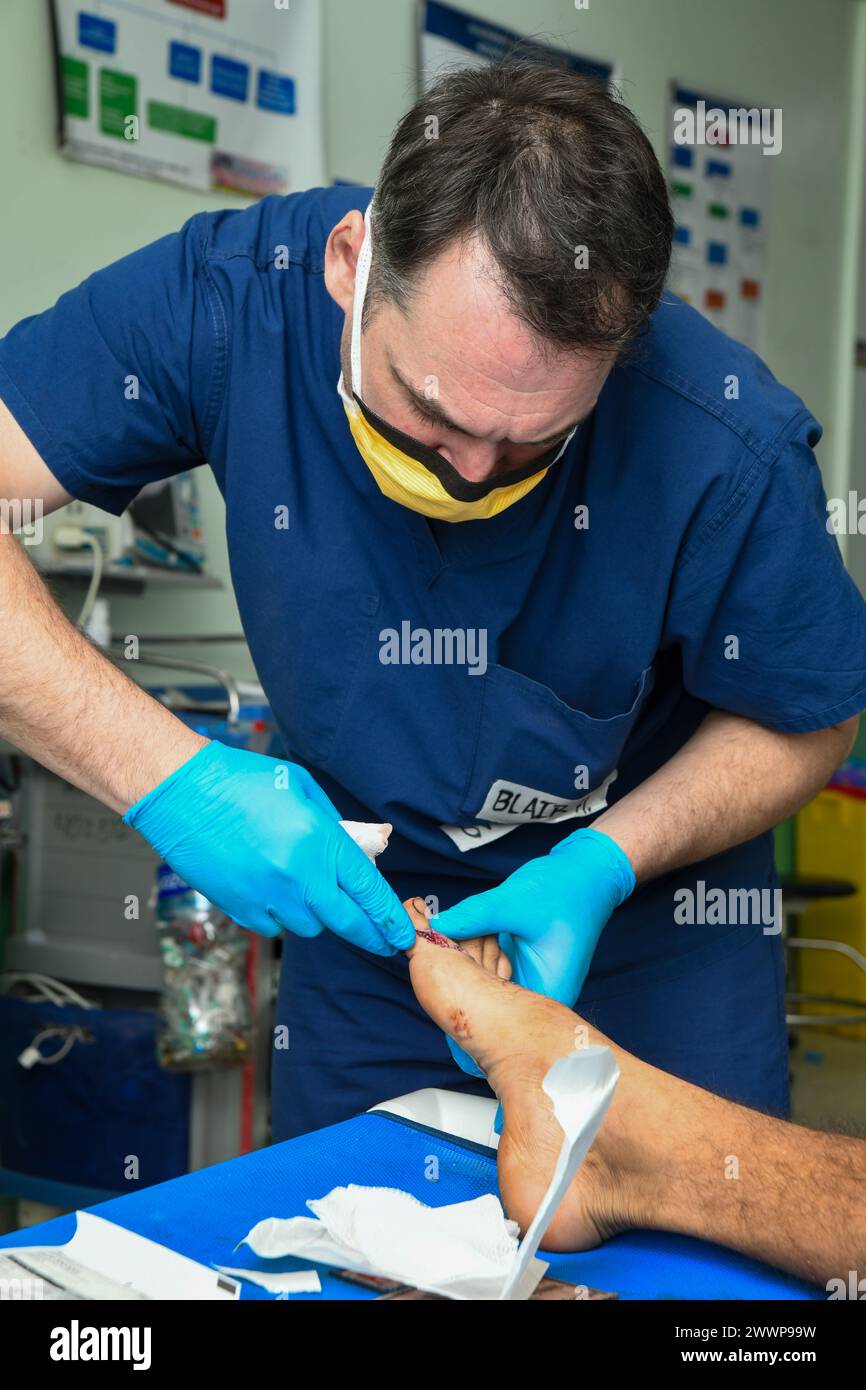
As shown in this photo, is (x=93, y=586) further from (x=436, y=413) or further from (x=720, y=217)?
(x=720, y=217)

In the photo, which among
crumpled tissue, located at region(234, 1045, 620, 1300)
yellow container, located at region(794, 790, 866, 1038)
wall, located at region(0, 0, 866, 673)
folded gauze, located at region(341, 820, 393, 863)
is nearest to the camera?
crumpled tissue, located at region(234, 1045, 620, 1300)

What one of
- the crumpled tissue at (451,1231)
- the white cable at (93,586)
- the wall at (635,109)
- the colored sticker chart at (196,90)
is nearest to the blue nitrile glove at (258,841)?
the crumpled tissue at (451,1231)

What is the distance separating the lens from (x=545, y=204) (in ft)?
3.03

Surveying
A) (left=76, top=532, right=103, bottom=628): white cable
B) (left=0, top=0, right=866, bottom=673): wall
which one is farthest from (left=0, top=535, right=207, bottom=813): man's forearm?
(left=0, top=0, right=866, bottom=673): wall

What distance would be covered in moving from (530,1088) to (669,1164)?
0.11 metres

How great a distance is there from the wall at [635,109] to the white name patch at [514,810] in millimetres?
1474

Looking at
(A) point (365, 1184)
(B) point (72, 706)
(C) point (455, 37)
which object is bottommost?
(A) point (365, 1184)

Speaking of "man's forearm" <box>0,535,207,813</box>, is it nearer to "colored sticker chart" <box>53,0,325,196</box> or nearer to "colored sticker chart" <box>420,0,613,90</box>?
"colored sticker chart" <box>53,0,325,196</box>

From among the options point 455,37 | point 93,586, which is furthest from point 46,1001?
point 455,37

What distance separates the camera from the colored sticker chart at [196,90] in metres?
2.43

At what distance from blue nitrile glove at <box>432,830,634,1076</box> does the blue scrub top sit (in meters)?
0.09

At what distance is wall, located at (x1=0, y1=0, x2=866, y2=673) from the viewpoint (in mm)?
2396

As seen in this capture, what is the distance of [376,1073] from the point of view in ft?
4.35

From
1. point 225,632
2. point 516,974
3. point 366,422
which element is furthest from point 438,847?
point 225,632
